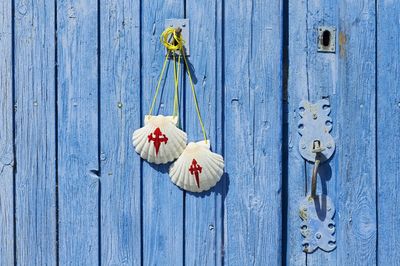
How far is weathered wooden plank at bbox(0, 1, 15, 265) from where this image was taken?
1950 millimetres

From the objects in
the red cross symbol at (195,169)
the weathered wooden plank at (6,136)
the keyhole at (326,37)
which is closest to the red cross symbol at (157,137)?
the red cross symbol at (195,169)

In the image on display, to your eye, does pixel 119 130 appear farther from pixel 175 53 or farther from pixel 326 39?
pixel 326 39

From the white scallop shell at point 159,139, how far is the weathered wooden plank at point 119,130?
0.04 m

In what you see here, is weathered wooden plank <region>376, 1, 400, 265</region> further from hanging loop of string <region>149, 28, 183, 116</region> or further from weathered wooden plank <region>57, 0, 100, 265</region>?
weathered wooden plank <region>57, 0, 100, 265</region>

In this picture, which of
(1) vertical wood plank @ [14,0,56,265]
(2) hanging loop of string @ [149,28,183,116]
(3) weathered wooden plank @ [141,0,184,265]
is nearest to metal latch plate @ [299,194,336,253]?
(3) weathered wooden plank @ [141,0,184,265]

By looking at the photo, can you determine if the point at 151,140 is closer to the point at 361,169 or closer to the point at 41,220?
the point at 41,220

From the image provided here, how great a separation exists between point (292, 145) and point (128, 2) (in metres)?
0.63

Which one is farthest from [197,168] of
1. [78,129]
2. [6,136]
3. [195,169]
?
[6,136]

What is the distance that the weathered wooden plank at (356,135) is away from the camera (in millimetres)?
1918

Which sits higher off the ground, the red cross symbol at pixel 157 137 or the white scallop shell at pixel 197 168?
the red cross symbol at pixel 157 137

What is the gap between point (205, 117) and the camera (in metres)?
1.93

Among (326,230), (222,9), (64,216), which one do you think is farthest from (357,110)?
(64,216)

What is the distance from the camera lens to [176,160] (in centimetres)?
194

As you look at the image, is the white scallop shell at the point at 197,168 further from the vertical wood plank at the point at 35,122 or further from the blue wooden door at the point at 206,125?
the vertical wood plank at the point at 35,122
